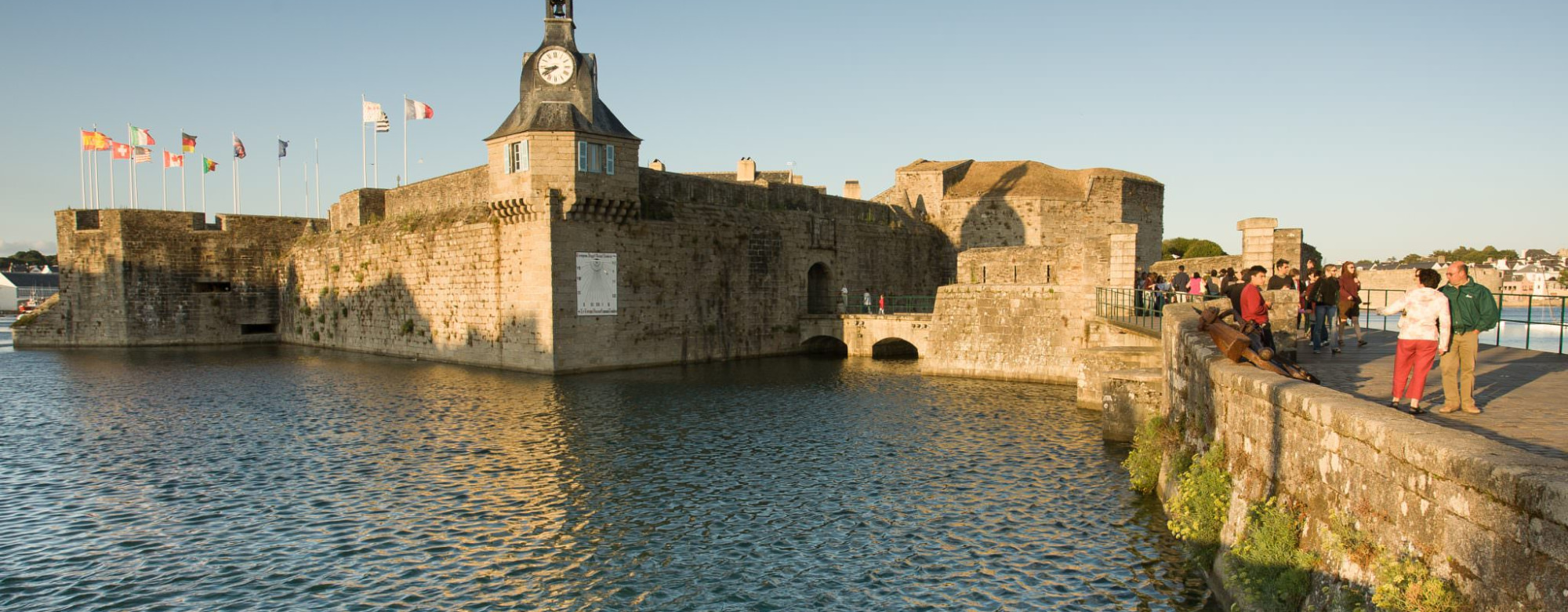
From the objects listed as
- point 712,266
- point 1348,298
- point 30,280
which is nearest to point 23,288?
point 30,280

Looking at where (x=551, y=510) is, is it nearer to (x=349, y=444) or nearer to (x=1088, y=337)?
(x=349, y=444)

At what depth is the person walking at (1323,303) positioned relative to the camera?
12875mm

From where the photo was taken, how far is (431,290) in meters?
30.7

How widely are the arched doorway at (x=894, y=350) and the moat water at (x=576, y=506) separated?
384 inches

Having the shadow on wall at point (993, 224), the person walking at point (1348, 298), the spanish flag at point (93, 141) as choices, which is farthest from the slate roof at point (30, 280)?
the person walking at point (1348, 298)

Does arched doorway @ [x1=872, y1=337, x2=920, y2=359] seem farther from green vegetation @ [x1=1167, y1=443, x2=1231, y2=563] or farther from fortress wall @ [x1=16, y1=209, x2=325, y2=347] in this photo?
fortress wall @ [x1=16, y1=209, x2=325, y2=347]

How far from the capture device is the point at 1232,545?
7.58 m

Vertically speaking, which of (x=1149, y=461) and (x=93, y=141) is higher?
(x=93, y=141)

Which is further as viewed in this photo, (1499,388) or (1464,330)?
(1499,388)

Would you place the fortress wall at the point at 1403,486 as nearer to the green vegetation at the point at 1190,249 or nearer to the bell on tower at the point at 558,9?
Answer: the bell on tower at the point at 558,9

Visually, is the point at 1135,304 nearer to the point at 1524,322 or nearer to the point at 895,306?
the point at 1524,322

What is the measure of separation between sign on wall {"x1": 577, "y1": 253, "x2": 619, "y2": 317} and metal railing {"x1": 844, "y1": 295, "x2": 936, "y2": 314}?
33.1 feet

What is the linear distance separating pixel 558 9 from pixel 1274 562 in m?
25.4

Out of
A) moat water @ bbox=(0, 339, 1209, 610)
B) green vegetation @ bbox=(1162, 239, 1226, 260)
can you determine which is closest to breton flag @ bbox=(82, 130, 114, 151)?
moat water @ bbox=(0, 339, 1209, 610)
